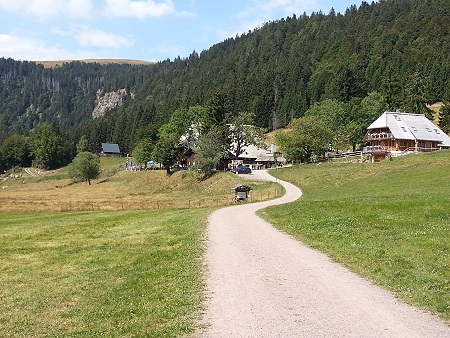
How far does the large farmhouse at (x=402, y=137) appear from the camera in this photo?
8625 centimetres

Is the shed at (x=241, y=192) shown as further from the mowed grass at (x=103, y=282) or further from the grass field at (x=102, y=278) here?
the mowed grass at (x=103, y=282)

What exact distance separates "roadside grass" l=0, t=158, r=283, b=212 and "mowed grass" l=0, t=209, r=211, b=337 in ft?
84.0

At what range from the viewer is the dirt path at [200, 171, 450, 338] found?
10406 mm

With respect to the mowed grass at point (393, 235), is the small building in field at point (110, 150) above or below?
above

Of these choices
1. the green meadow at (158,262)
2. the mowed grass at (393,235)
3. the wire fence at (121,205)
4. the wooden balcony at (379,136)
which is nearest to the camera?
the green meadow at (158,262)

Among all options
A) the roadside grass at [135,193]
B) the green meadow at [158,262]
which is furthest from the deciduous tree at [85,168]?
the green meadow at [158,262]

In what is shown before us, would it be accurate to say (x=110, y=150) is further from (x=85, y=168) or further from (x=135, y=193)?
(x=135, y=193)

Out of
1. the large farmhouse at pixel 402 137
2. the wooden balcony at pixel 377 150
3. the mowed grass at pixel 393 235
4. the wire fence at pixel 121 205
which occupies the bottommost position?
the wire fence at pixel 121 205

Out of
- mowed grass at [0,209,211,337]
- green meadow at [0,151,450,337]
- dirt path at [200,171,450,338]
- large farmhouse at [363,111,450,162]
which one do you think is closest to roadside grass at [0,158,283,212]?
green meadow at [0,151,450,337]

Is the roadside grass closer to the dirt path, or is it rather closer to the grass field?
the grass field

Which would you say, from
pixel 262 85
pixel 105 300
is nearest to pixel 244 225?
pixel 105 300

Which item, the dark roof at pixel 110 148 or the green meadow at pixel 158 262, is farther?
the dark roof at pixel 110 148

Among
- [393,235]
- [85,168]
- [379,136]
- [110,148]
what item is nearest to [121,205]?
[393,235]

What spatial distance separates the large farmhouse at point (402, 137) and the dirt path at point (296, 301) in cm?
7125
